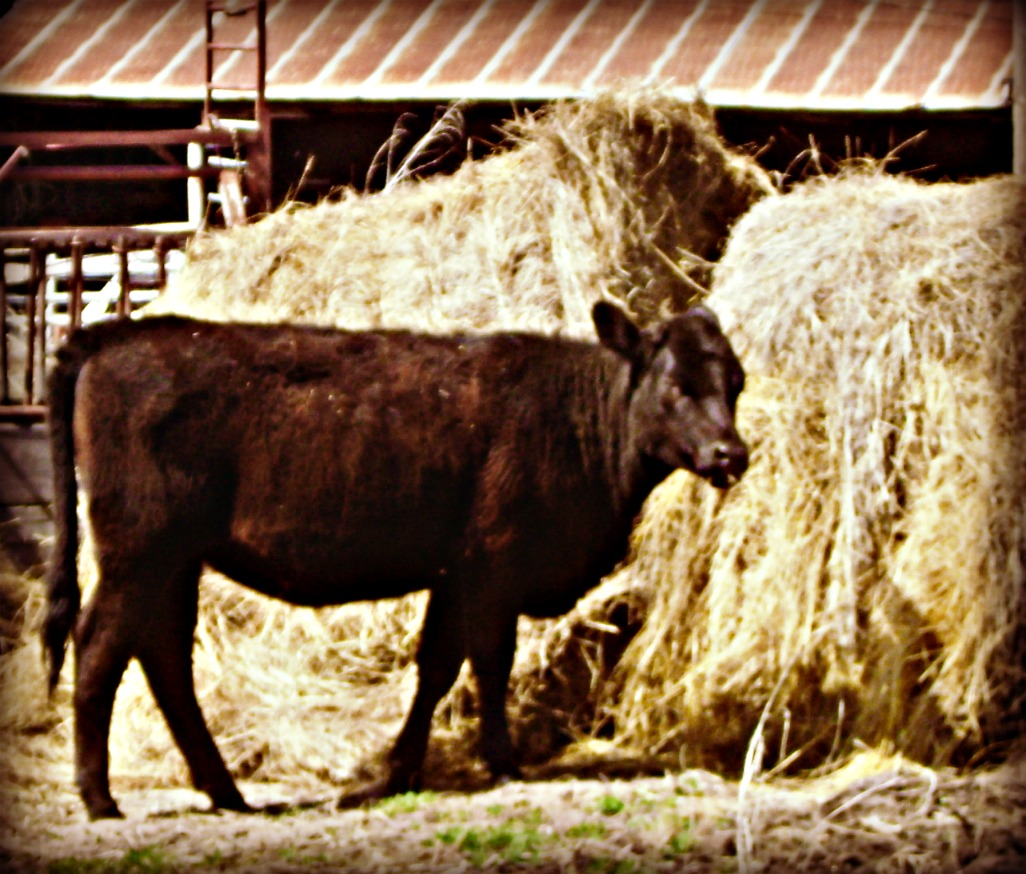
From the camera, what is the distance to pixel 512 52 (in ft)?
39.1

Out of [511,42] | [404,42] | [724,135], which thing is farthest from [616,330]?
[404,42]

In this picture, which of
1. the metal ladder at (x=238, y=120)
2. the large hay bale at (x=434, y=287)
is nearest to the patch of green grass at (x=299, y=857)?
the large hay bale at (x=434, y=287)

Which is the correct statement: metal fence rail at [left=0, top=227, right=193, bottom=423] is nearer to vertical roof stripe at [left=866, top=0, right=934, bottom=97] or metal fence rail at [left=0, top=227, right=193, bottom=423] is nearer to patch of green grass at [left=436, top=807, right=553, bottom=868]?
patch of green grass at [left=436, top=807, right=553, bottom=868]

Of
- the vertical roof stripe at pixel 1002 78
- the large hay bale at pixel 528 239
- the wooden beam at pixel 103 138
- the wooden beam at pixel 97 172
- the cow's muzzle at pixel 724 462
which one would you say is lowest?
→ the cow's muzzle at pixel 724 462

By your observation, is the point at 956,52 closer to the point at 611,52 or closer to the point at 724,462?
the point at 611,52

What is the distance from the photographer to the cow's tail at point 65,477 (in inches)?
235

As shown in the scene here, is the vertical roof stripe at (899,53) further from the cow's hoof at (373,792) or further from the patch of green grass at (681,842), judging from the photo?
the patch of green grass at (681,842)

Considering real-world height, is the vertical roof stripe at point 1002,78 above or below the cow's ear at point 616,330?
above

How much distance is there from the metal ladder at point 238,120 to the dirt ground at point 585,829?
5219mm

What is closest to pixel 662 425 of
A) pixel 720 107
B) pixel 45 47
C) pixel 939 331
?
pixel 939 331

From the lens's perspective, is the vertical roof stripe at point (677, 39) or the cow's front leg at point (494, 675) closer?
the cow's front leg at point (494, 675)

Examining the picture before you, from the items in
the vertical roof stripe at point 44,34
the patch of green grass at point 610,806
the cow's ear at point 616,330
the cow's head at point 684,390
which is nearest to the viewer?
the patch of green grass at point 610,806

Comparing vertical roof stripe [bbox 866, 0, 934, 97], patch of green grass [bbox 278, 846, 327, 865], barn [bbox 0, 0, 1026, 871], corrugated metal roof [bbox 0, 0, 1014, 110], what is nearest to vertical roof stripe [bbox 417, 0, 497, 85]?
corrugated metal roof [bbox 0, 0, 1014, 110]

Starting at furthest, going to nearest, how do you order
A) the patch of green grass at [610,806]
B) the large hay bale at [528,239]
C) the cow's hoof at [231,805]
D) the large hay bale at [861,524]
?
the large hay bale at [528,239]
the large hay bale at [861,524]
the cow's hoof at [231,805]
the patch of green grass at [610,806]
